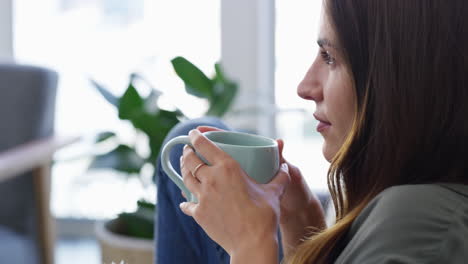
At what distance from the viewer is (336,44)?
74 cm

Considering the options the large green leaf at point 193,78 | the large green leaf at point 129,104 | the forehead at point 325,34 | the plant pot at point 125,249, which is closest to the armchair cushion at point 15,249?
the plant pot at point 125,249

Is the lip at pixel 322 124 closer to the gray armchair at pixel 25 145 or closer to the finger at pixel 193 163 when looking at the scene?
the finger at pixel 193 163

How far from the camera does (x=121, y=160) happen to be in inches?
71.7

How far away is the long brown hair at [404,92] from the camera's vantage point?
666mm

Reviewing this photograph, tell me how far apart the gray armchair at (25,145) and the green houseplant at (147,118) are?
16 centimetres

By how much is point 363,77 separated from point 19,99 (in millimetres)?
1348

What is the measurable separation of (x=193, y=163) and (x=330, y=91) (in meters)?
0.18

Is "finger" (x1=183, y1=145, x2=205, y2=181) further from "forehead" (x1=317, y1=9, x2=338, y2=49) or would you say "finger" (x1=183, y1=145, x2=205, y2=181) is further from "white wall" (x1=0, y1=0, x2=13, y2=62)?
"white wall" (x1=0, y1=0, x2=13, y2=62)

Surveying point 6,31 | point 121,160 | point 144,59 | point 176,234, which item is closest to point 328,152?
point 176,234

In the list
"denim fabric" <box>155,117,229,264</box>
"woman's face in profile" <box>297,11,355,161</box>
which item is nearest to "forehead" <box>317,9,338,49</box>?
"woman's face in profile" <box>297,11,355,161</box>

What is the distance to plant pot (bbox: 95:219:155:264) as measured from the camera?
1.65 m

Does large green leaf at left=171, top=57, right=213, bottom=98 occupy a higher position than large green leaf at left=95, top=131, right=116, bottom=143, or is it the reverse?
large green leaf at left=171, top=57, right=213, bottom=98

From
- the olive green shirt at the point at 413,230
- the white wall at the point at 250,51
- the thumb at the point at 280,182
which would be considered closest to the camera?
the olive green shirt at the point at 413,230

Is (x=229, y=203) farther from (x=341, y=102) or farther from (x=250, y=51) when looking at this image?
(x=250, y=51)
